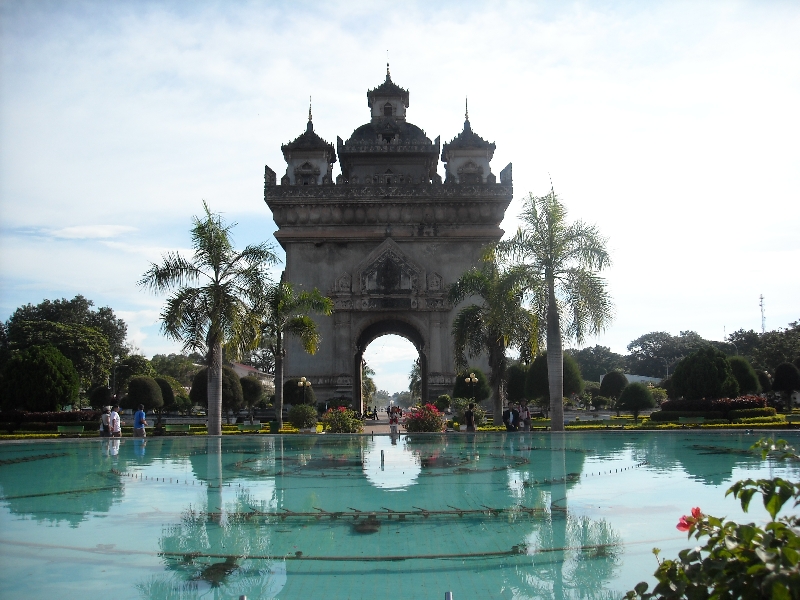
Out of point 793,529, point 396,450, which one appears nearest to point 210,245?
point 396,450

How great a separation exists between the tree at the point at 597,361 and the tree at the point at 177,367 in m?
46.4

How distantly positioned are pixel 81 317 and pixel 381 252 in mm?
37900

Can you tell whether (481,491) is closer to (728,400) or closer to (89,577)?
(89,577)

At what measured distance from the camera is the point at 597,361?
97750 millimetres

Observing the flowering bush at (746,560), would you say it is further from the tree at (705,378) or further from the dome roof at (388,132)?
the dome roof at (388,132)

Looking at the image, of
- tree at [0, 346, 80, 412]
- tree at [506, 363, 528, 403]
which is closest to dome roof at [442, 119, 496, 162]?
tree at [506, 363, 528, 403]

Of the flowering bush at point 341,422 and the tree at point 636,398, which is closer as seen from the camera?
the flowering bush at point 341,422

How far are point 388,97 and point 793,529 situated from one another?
163 feet

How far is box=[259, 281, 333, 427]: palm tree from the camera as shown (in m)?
28.0

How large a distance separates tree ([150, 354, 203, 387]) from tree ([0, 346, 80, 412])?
5107 cm

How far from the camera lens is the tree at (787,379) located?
41000 mm

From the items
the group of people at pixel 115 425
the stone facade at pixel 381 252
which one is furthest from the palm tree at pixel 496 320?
the group of people at pixel 115 425

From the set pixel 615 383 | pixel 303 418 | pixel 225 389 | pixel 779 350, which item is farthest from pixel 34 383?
pixel 779 350

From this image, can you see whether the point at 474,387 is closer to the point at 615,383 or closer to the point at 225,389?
the point at 615,383
